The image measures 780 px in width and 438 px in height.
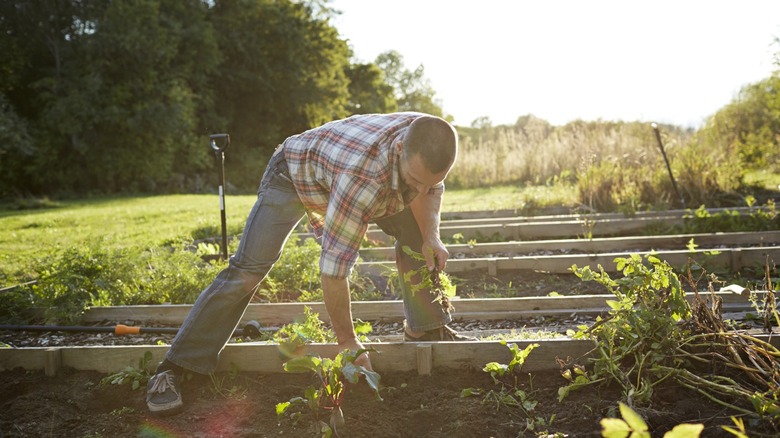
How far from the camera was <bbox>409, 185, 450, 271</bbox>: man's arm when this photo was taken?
10.0ft

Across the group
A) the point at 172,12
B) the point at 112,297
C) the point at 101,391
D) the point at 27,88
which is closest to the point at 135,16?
the point at 172,12

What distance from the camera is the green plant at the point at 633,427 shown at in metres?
1.14

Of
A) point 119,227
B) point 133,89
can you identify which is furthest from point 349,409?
point 133,89

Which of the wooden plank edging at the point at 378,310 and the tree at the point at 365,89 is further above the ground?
the tree at the point at 365,89

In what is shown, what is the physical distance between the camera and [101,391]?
3.12 metres

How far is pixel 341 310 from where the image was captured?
2.74 metres

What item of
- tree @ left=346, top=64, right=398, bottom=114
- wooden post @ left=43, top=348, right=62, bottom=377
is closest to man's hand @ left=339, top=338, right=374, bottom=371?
wooden post @ left=43, top=348, right=62, bottom=377

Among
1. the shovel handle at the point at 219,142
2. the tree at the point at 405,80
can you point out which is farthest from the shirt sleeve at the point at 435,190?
the tree at the point at 405,80

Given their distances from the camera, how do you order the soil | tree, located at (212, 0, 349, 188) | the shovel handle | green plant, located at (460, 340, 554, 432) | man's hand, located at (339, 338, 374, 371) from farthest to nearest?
1. tree, located at (212, 0, 349, 188)
2. the shovel handle
3. man's hand, located at (339, 338, 374, 371)
4. green plant, located at (460, 340, 554, 432)
5. the soil

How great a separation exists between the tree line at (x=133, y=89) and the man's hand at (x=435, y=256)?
18.3m

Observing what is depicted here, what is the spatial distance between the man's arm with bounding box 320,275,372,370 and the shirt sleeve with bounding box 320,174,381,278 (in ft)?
0.15

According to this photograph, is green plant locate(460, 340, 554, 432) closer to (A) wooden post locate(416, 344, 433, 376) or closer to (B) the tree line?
(A) wooden post locate(416, 344, 433, 376)

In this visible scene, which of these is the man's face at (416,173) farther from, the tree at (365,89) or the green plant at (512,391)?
the tree at (365,89)

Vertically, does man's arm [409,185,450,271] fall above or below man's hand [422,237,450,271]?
above
